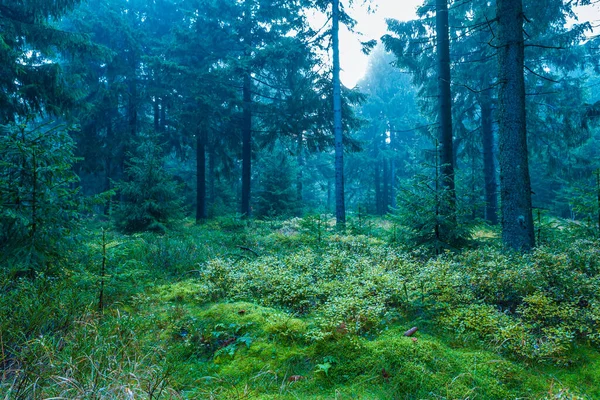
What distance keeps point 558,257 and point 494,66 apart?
12.9 m

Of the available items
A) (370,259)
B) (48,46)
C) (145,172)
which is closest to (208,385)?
(370,259)

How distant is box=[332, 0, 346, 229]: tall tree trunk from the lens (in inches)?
509

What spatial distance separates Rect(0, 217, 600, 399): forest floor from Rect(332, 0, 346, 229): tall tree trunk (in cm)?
774

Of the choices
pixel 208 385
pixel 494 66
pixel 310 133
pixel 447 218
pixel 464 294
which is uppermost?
pixel 494 66

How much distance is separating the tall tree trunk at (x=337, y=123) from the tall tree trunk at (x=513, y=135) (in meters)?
6.77

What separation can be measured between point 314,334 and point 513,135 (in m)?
5.62

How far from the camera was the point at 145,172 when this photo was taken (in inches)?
422

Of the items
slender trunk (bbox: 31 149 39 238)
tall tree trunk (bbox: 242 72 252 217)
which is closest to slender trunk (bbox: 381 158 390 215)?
tall tree trunk (bbox: 242 72 252 217)

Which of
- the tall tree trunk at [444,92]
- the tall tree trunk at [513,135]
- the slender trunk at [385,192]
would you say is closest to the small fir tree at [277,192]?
the tall tree trunk at [444,92]

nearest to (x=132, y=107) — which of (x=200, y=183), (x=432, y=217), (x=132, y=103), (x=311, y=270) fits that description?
(x=132, y=103)

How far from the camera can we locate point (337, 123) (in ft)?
44.0

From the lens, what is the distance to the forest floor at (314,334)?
99.6 inches

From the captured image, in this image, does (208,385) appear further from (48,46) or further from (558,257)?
(48,46)

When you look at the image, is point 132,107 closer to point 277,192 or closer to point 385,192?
point 277,192
